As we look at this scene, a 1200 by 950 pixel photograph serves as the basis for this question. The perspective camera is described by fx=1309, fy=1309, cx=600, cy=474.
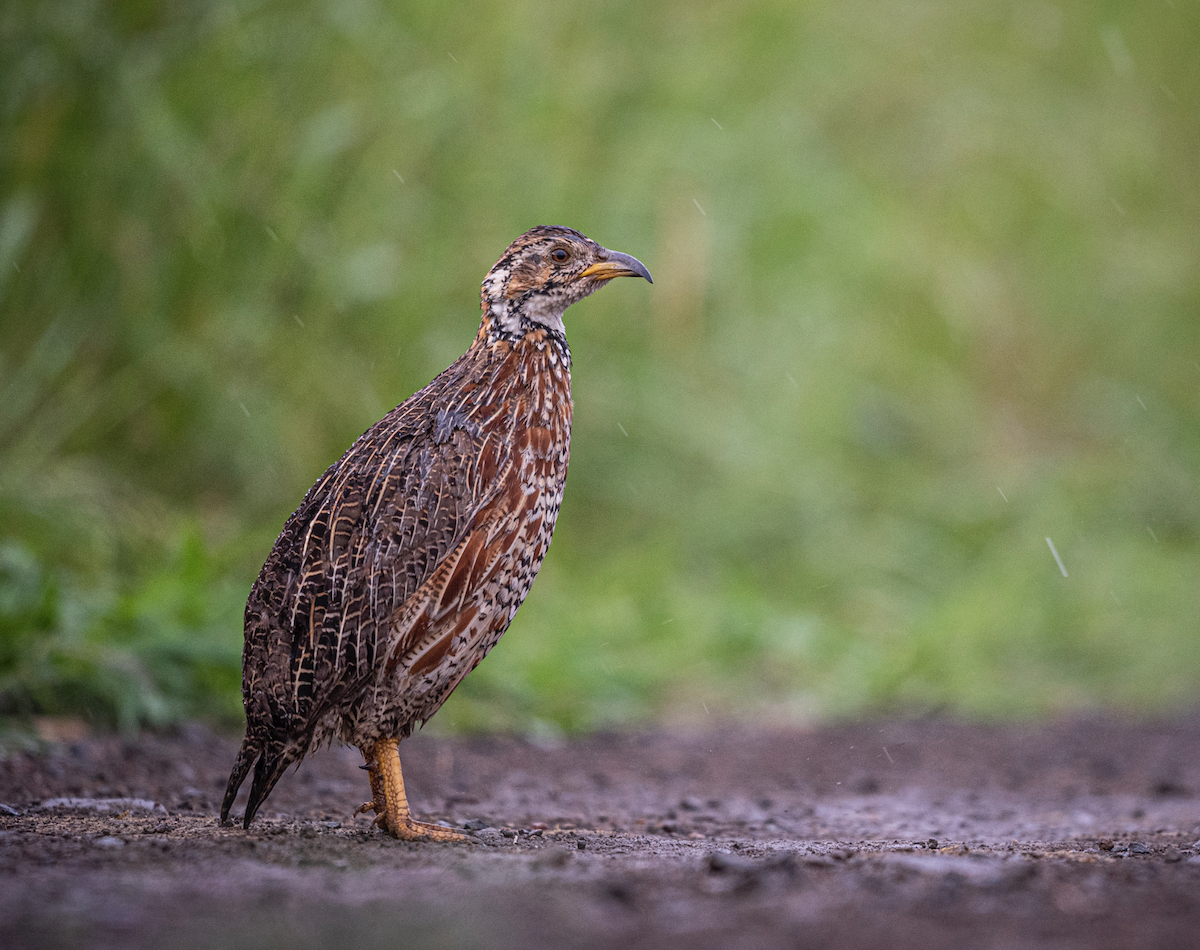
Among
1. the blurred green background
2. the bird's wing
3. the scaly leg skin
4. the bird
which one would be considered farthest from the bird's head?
the blurred green background

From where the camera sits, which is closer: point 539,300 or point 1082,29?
point 539,300

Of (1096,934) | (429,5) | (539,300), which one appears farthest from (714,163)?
(1096,934)

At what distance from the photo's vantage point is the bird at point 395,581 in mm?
2434

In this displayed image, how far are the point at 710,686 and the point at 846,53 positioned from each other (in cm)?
545

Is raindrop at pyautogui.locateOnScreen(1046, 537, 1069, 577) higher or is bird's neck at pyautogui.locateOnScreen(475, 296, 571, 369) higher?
bird's neck at pyautogui.locateOnScreen(475, 296, 571, 369)

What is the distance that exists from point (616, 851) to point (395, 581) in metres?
0.64

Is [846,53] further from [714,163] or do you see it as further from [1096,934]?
[1096,934]

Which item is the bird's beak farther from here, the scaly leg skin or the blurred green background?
the blurred green background

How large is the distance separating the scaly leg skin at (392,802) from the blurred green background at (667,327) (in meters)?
1.33

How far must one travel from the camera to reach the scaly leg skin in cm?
248

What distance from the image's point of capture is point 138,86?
16.8 feet

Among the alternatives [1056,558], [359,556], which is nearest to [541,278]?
[359,556]

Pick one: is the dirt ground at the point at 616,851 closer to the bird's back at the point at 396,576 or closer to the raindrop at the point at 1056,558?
the bird's back at the point at 396,576

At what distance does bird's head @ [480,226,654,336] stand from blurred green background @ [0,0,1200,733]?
1660mm
